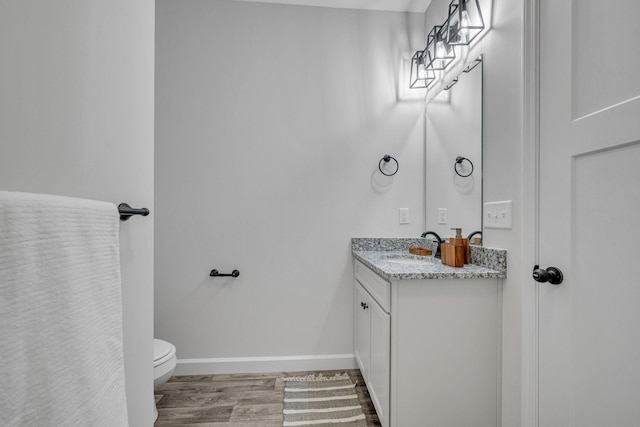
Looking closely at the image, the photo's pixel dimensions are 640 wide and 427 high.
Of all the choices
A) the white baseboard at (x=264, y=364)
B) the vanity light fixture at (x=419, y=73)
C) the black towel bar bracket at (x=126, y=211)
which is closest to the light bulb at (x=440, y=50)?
the vanity light fixture at (x=419, y=73)

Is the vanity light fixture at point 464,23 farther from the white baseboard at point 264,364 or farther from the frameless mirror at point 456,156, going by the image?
the white baseboard at point 264,364

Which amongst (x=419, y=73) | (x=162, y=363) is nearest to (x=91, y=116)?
(x=162, y=363)

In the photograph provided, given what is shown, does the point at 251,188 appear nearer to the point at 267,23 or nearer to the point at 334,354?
the point at 267,23

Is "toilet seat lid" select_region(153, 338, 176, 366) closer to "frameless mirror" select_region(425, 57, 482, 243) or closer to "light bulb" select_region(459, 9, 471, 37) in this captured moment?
"frameless mirror" select_region(425, 57, 482, 243)

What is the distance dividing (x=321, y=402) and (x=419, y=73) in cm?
226

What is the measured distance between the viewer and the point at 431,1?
2160 mm

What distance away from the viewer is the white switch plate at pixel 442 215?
6.43 feet

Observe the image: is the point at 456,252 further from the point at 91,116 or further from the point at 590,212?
the point at 91,116

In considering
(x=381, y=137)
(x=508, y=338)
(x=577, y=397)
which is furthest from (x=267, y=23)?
(x=577, y=397)

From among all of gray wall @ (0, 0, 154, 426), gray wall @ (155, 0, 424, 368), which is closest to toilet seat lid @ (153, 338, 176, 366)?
gray wall @ (155, 0, 424, 368)

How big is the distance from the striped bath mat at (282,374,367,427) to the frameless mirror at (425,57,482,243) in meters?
1.17

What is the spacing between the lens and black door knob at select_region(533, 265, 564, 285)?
106 centimetres

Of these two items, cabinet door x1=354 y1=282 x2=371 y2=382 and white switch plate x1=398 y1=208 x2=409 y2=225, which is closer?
cabinet door x1=354 y1=282 x2=371 y2=382

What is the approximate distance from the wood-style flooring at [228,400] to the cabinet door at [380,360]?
0.69ft
